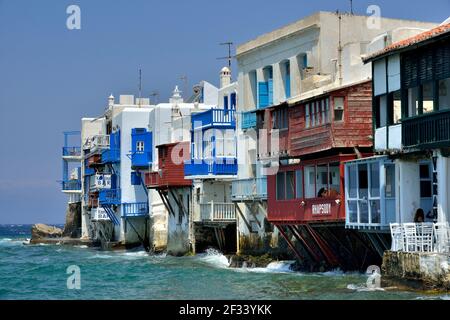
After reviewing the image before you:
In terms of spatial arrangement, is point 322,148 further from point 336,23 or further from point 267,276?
point 336,23

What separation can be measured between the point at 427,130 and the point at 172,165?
1235 inches

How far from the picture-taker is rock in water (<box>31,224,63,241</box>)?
102 metres

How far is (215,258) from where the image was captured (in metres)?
54.2

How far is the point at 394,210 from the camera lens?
108ft

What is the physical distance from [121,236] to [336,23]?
3042 cm

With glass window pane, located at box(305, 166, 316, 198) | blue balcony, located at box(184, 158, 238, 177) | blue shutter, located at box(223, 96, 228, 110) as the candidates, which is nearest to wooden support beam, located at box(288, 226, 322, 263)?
glass window pane, located at box(305, 166, 316, 198)

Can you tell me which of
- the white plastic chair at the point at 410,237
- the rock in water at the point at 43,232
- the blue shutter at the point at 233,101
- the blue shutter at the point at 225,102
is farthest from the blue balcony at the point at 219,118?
the rock in water at the point at 43,232

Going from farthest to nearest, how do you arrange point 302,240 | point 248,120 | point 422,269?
point 248,120
point 302,240
point 422,269

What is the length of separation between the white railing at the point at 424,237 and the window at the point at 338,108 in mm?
7710

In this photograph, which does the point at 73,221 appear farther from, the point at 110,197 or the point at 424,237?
the point at 424,237

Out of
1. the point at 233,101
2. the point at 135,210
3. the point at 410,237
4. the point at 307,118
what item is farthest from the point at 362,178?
the point at 135,210

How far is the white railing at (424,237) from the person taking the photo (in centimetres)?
2902

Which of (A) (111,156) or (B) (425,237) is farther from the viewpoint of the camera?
(A) (111,156)
